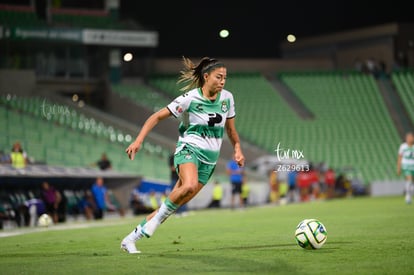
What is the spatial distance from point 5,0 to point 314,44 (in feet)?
65.3

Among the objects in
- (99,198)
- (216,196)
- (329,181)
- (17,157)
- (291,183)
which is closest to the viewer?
(17,157)

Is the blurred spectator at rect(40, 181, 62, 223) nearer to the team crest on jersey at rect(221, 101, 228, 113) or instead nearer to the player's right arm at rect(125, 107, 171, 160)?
the team crest on jersey at rect(221, 101, 228, 113)

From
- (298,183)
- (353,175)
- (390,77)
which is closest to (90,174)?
(298,183)

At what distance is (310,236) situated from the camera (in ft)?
39.8

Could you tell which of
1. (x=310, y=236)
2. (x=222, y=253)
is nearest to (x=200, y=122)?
(x=222, y=253)

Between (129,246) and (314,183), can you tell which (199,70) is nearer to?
(129,246)

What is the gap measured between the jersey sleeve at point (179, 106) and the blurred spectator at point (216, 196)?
23.1m

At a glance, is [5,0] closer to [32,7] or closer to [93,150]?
[32,7]

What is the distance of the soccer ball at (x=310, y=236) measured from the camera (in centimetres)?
1213

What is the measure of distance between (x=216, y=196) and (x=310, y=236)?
75.7ft

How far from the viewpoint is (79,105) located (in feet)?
145

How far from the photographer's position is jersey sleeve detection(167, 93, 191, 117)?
11.7 metres

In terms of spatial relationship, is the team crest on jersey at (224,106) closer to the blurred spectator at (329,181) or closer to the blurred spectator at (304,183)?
the blurred spectator at (304,183)

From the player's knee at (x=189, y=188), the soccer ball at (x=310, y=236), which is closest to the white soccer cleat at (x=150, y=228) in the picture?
the player's knee at (x=189, y=188)
